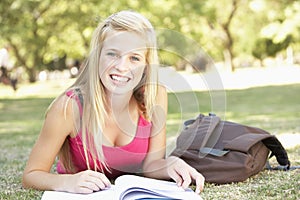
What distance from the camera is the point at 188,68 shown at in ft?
39.3

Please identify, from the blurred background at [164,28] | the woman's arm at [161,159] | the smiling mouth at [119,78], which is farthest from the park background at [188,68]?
the smiling mouth at [119,78]

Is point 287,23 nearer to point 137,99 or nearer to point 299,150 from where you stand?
point 299,150

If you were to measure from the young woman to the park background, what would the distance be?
115mm

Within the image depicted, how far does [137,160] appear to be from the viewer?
2.71m

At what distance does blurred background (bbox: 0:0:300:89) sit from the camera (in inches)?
128

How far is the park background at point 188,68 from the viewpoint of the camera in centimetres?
259

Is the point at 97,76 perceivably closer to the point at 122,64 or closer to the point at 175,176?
the point at 122,64

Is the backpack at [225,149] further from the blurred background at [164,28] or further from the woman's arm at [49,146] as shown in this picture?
the woman's arm at [49,146]

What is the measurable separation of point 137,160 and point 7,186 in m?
0.72

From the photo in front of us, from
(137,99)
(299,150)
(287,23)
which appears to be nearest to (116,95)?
(137,99)

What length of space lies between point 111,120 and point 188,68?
9.43 meters

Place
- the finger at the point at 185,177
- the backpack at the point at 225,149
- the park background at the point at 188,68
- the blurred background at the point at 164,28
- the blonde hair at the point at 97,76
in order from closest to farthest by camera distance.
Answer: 1. the finger at the point at 185,177
2. the blonde hair at the point at 97,76
3. the park background at the point at 188,68
4. the backpack at the point at 225,149
5. the blurred background at the point at 164,28

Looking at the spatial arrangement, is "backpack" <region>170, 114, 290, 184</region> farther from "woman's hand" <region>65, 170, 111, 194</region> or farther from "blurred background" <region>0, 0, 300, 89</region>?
"woman's hand" <region>65, 170, 111, 194</region>

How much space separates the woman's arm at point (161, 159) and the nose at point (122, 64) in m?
0.33
